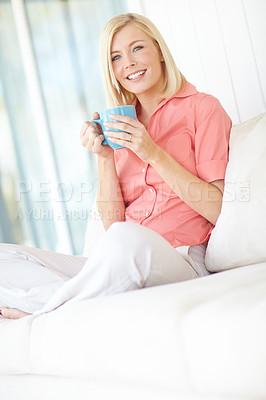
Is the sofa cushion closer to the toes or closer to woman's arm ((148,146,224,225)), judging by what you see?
the toes

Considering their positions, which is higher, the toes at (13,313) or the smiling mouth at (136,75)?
the smiling mouth at (136,75)

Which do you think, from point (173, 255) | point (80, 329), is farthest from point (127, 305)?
point (173, 255)

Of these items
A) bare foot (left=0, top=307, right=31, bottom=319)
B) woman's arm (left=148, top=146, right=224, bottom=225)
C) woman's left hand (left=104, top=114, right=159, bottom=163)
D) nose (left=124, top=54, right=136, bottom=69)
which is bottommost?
bare foot (left=0, top=307, right=31, bottom=319)

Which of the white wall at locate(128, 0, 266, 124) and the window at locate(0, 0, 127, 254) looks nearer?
the white wall at locate(128, 0, 266, 124)

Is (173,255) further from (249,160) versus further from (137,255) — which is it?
(249,160)

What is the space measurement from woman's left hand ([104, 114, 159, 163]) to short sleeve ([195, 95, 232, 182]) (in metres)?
0.15

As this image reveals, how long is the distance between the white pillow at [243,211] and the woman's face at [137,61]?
0.42 metres

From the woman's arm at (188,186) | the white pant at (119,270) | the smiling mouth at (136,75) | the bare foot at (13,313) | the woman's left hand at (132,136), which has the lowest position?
the bare foot at (13,313)

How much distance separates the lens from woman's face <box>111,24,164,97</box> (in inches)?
→ 66.2

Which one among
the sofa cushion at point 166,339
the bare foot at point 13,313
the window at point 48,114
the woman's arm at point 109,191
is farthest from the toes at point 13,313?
the window at point 48,114

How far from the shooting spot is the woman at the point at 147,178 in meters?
1.07

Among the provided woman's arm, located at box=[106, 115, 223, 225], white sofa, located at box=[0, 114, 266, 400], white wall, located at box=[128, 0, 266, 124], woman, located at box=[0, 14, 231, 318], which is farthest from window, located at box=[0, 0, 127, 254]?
white sofa, located at box=[0, 114, 266, 400]

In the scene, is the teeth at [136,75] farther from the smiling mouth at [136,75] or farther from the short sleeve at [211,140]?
the short sleeve at [211,140]

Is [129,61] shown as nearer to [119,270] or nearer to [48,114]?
[119,270]
